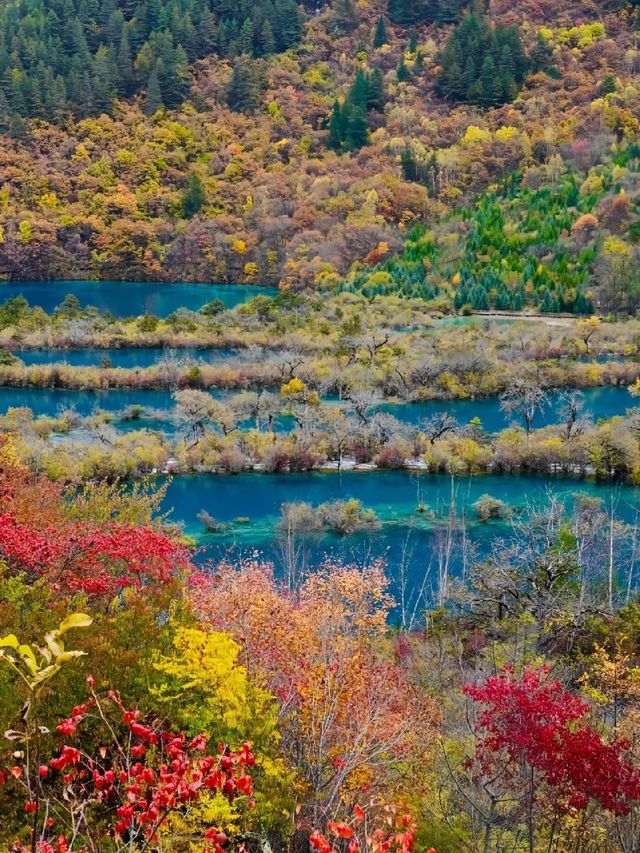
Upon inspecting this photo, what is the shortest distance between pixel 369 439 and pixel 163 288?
6660cm

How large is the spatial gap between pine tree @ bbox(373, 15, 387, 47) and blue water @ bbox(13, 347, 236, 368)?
90.9 meters

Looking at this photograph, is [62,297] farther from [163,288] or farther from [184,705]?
[184,705]

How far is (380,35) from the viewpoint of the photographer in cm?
13588

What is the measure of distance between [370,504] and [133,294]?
65.4 meters


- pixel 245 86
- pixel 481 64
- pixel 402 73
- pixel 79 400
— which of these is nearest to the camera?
pixel 79 400

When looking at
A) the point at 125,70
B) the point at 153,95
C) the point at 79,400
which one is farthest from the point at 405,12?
the point at 79,400

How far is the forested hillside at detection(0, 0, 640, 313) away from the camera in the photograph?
86.4 meters

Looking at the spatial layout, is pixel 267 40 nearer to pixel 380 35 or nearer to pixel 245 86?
pixel 245 86

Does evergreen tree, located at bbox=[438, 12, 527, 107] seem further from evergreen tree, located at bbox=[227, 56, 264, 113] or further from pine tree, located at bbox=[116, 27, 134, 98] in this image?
pine tree, located at bbox=[116, 27, 134, 98]

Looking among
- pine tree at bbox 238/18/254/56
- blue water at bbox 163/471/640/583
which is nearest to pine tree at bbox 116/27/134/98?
pine tree at bbox 238/18/254/56

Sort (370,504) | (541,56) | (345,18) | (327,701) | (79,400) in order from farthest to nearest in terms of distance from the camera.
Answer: (345,18), (541,56), (79,400), (370,504), (327,701)

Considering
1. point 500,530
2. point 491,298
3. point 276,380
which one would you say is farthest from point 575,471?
point 491,298

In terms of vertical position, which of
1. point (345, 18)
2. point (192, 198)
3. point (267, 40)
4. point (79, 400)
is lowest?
point (79, 400)

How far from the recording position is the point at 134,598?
11578 millimetres
